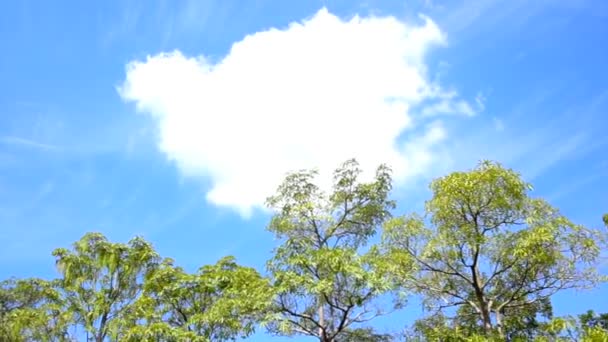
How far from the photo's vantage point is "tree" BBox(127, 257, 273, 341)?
1277cm

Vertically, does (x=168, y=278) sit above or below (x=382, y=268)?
above

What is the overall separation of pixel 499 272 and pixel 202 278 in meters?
6.79

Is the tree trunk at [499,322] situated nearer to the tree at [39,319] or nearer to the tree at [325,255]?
the tree at [325,255]

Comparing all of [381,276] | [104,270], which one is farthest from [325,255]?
[104,270]

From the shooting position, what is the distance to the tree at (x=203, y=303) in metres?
12.8

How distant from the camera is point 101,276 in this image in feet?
57.1

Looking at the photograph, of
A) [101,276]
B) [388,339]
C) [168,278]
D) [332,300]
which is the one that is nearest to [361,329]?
[388,339]

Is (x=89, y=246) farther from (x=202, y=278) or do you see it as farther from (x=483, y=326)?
(x=483, y=326)

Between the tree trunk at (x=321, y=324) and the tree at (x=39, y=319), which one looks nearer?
the tree trunk at (x=321, y=324)

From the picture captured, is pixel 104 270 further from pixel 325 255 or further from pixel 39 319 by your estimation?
pixel 325 255

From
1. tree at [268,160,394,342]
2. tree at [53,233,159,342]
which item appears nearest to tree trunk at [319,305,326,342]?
tree at [268,160,394,342]

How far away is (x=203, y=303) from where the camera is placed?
46.4 ft

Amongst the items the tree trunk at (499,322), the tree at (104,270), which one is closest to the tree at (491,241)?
the tree trunk at (499,322)

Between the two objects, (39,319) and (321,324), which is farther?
(39,319)
